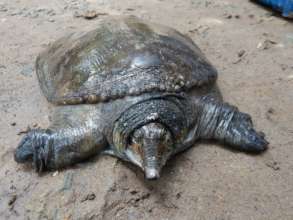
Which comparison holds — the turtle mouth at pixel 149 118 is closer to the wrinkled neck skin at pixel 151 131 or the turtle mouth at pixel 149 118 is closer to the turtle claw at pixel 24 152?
the wrinkled neck skin at pixel 151 131

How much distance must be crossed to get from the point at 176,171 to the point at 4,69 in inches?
83.5

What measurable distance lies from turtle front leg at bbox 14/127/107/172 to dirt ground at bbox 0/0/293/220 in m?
0.07

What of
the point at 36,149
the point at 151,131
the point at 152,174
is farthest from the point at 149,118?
the point at 36,149

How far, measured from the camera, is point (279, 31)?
170 inches

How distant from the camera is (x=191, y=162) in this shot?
2531 mm

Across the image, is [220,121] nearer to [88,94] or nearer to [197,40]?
[88,94]

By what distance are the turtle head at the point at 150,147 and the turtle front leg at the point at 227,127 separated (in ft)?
1.37

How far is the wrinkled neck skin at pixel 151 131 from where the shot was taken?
88.4 inches

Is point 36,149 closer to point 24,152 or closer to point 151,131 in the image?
point 24,152

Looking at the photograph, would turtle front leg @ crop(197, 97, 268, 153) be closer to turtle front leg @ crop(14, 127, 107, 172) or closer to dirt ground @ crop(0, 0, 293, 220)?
dirt ground @ crop(0, 0, 293, 220)

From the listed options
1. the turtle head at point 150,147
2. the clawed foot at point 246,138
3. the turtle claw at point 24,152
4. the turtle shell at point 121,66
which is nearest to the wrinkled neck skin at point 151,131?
the turtle head at point 150,147

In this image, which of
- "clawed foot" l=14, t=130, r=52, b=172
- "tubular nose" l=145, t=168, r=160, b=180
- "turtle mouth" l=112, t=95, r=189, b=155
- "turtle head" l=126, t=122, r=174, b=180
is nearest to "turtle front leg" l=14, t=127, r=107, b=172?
"clawed foot" l=14, t=130, r=52, b=172

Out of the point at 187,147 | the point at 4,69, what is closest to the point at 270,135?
the point at 187,147

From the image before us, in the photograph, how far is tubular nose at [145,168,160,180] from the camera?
211 centimetres
